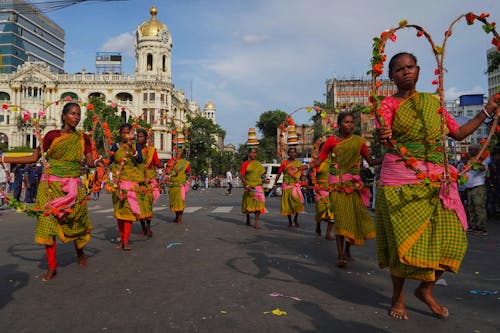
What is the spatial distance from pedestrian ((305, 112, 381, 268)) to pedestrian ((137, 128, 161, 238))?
339 centimetres

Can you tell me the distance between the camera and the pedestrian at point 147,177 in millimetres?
8133

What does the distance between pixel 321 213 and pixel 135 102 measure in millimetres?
70773

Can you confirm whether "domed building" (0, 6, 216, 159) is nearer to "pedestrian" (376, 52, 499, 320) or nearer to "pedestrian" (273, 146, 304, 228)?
"pedestrian" (273, 146, 304, 228)

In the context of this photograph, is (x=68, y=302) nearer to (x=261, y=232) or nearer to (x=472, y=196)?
(x=261, y=232)

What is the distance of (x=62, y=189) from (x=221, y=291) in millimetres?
2359

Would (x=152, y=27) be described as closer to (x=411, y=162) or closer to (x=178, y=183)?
(x=178, y=183)

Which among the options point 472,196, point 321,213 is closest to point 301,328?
point 321,213

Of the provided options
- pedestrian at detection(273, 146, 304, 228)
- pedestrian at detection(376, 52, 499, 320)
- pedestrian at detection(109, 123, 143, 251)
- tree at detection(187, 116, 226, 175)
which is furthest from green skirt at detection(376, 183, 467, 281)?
tree at detection(187, 116, 226, 175)

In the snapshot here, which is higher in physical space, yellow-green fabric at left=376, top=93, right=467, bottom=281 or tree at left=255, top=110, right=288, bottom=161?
tree at left=255, top=110, right=288, bottom=161

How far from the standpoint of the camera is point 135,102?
75438 millimetres

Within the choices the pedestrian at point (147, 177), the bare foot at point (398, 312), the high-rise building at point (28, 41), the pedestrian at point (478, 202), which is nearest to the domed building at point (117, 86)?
the high-rise building at point (28, 41)

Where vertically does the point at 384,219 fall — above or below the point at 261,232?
above

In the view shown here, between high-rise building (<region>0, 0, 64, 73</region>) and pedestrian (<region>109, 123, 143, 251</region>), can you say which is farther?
A: high-rise building (<region>0, 0, 64, 73</region>)

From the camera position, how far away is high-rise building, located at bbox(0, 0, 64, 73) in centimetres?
10162
